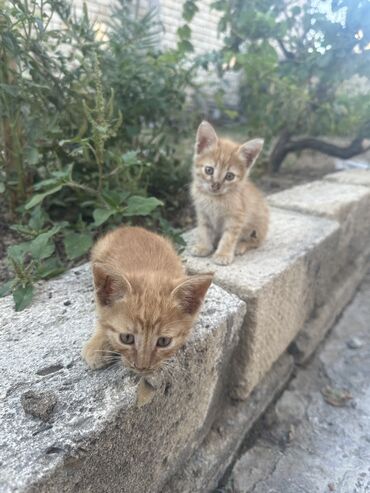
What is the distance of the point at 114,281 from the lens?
1109mm

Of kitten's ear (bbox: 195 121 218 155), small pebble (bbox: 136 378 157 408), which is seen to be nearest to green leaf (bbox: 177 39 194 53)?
kitten's ear (bbox: 195 121 218 155)

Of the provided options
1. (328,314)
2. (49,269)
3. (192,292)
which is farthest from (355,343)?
(49,269)

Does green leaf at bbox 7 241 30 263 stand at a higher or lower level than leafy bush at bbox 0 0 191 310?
lower

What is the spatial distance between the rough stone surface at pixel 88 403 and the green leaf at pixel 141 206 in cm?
30

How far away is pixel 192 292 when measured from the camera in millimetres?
1133

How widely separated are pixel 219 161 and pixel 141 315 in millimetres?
1090

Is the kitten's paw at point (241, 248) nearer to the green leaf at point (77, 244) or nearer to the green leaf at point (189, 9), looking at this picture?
the green leaf at point (77, 244)

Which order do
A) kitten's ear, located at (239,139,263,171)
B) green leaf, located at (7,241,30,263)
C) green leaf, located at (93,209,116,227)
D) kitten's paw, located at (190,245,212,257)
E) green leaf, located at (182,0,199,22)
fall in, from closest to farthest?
green leaf, located at (7,241,30,263) < green leaf, located at (93,209,116,227) < kitten's paw, located at (190,245,212,257) < kitten's ear, located at (239,139,263,171) < green leaf, located at (182,0,199,22)

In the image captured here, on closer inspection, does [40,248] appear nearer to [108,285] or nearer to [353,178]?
[108,285]

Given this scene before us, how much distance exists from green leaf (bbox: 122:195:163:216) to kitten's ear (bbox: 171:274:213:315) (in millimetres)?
542

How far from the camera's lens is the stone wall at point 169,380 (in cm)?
92

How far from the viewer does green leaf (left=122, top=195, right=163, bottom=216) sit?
62.9 inches

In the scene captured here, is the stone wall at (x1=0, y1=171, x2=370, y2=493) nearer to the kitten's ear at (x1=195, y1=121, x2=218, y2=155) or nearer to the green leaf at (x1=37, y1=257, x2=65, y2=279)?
the green leaf at (x1=37, y1=257, x2=65, y2=279)

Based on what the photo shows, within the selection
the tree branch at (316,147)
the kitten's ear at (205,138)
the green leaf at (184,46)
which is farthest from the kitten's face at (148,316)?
the tree branch at (316,147)
